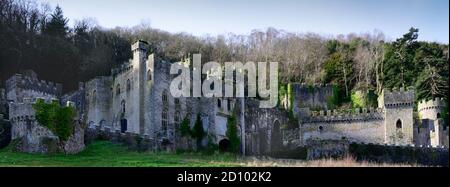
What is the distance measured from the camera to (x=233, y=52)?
2409 inches

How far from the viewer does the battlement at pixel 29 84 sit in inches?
1604

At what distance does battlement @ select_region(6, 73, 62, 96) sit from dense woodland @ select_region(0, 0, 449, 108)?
4.53m

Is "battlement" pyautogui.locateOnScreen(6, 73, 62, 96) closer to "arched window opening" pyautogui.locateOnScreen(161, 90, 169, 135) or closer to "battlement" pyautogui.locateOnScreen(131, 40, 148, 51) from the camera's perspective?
"battlement" pyautogui.locateOnScreen(131, 40, 148, 51)

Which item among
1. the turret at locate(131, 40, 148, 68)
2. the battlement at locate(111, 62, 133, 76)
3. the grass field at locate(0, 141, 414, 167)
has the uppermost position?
the turret at locate(131, 40, 148, 68)

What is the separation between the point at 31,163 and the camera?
2570 cm

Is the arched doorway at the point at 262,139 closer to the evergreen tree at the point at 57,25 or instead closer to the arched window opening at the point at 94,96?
the arched window opening at the point at 94,96

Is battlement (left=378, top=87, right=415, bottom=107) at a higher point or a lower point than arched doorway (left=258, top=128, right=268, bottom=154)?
higher

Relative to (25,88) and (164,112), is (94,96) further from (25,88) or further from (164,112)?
(164,112)

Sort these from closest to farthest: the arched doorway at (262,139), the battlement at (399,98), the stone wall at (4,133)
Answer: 1. the stone wall at (4,133)
2. the battlement at (399,98)
3. the arched doorway at (262,139)

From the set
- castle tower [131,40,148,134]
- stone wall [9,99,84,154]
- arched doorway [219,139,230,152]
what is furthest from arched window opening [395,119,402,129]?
stone wall [9,99,84,154]

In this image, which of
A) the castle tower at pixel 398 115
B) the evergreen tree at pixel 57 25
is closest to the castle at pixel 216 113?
the castle tower at pixel 398 115

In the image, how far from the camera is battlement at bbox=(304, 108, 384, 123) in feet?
148
